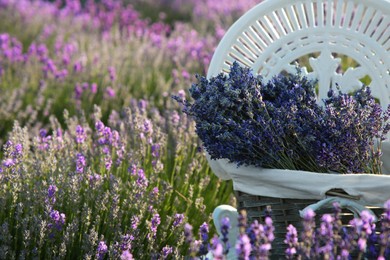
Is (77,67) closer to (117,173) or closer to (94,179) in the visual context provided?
(117,173)

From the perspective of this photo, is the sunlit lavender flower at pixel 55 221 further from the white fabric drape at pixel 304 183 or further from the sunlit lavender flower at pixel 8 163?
the white fabric drape at pixel 304 183

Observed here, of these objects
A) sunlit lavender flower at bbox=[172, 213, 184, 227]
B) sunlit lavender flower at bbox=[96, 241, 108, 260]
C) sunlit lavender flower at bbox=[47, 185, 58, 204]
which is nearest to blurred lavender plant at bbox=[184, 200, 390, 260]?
sunlit lavender flower at bbox=[96, 241, 108, 260]

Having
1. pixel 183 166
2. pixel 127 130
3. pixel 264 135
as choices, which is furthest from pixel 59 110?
pixel 264 135

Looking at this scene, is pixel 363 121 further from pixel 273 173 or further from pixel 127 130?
pixel 127 130

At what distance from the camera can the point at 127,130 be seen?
11.5 feet

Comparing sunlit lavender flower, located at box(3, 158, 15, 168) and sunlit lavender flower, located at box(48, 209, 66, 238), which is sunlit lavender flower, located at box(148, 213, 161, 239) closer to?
sunlit lavender flower, located at box(48, 209, 66, 238)

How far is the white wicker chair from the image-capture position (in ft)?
8.35

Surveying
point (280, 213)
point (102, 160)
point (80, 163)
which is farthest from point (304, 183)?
point (102, 160)

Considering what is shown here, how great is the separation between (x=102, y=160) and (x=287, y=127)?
1.10 m

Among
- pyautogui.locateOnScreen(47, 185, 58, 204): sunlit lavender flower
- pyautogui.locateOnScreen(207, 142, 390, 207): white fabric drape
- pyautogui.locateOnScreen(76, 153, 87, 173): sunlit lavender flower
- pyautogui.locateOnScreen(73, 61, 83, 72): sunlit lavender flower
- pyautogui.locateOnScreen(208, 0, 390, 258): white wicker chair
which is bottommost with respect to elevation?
pyautogui.locateOnScreen(207, 142, 390, 207): white fabric drape

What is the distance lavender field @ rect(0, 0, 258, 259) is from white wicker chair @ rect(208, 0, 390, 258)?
430mm

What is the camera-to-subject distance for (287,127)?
218 cm

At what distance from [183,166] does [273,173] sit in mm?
1188

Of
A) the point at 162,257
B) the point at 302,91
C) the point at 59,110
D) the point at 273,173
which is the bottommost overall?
the point at 162,257
